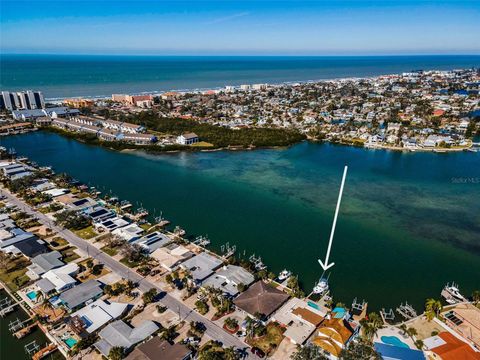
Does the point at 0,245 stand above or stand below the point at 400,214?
above

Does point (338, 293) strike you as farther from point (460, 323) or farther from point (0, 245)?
point (0, 245)

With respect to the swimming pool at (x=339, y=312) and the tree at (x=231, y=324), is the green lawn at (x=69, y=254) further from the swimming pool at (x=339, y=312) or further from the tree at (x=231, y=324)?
the swimming pool at (x=339, y=312)

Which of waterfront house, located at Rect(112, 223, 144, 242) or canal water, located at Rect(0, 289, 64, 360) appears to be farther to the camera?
waterfront house, located at Rect(112, 223, 144, 242)

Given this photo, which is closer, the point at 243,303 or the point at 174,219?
the point at 243,303

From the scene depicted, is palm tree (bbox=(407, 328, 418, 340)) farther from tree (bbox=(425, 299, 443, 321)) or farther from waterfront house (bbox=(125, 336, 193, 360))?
waterfront house (bbox=(125, 336, 193, 360))

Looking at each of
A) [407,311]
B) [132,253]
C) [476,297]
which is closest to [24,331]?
[132,253]

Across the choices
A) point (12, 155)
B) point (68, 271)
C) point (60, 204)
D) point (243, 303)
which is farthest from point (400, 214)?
point (12, 155)

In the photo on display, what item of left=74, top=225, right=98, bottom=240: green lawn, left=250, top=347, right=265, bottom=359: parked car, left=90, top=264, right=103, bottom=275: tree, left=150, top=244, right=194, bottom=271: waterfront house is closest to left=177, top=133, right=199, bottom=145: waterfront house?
left=74, top=225, right=98, bottom=240: green lawn

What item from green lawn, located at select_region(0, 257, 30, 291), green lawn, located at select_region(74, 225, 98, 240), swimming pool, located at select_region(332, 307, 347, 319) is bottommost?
swimming pool, located at select_region(332, 307, 347, 319)
